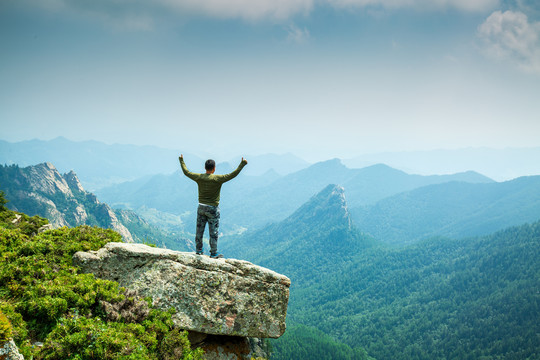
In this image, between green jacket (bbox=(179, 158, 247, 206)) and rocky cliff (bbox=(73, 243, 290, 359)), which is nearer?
rocky cliff (bbox=(73, 243, 290, 359))

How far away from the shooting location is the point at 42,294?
31.7 ft

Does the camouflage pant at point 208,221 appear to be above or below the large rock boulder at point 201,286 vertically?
above

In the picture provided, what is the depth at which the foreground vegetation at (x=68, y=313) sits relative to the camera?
8234mm

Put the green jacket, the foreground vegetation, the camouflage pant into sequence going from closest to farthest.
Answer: the foreground vegetation < the green jacket < the camouflage pant

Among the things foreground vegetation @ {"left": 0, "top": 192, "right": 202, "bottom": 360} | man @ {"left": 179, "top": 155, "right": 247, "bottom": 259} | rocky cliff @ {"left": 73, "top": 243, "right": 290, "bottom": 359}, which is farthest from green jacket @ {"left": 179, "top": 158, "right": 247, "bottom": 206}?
foreground vegetation @ {"left": 0, "top": 192, "right": 202, "bottom": 360}

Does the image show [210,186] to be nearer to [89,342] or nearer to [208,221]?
[208,221]

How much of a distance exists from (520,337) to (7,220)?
247363mm

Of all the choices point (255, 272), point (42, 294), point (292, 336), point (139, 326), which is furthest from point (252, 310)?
point (292, 336)

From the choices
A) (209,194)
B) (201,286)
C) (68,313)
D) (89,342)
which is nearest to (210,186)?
(209,194)

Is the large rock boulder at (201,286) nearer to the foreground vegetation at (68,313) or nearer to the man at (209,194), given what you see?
the foreground vegetation at (68,313)

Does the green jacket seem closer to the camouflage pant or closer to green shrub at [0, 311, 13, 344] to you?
the camouflage pant

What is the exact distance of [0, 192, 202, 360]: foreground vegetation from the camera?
8.23 meters

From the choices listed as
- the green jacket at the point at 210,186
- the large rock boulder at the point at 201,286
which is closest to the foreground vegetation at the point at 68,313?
the large rock boulder at the point at 201,286

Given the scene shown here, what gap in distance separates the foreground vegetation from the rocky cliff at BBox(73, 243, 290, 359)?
77cm
